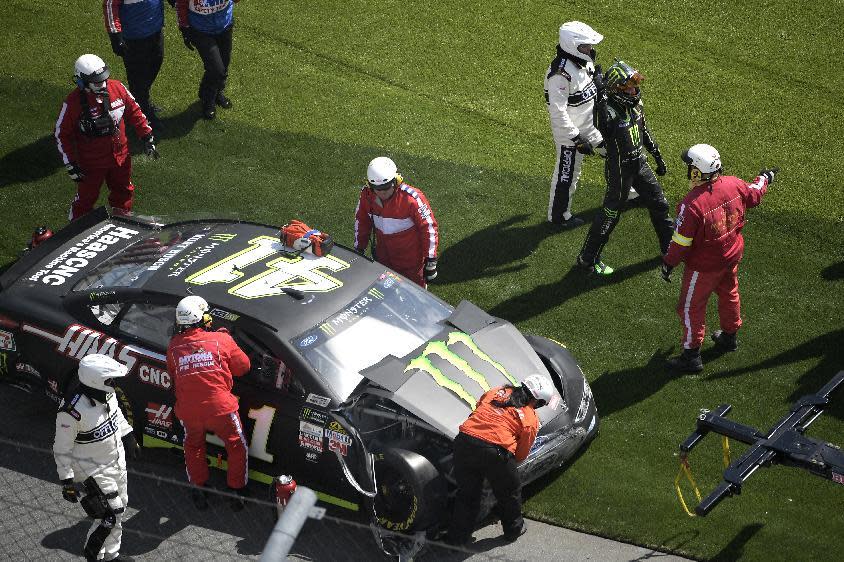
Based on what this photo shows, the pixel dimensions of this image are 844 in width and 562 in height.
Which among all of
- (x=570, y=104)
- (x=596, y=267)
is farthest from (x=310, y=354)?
(x=570, y=104)

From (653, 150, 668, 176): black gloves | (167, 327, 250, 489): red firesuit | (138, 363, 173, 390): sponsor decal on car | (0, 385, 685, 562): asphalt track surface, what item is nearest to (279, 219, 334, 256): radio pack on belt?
(167, 327, 250, 489): red firesuit

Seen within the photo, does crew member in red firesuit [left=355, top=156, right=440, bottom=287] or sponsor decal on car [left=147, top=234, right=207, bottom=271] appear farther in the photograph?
crew member in red firesuit [left=355, top=156, right=440, bottom=287]

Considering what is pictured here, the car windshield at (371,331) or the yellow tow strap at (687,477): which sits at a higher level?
the car windshield at (371,331)

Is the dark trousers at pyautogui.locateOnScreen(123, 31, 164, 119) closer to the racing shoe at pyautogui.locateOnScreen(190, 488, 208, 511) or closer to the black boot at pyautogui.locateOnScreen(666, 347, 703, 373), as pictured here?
the racing shoe at pyautogui.locateOnScreen(190, 488, 208, 511)

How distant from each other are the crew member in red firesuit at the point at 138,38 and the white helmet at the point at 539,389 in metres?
7.00

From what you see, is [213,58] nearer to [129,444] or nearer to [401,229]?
[401,229]

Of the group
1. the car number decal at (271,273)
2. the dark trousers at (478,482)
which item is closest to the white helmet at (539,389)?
the dark trousers at (478,482)

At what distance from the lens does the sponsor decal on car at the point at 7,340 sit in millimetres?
9297

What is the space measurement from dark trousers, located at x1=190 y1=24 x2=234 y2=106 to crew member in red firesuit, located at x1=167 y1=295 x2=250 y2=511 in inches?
216

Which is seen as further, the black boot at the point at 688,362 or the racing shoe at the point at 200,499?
the black boot at the point at 688,362

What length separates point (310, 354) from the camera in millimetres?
8438

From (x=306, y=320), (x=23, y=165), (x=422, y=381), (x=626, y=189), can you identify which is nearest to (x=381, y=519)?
(x=422, y=381)

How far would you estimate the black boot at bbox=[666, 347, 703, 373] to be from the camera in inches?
398

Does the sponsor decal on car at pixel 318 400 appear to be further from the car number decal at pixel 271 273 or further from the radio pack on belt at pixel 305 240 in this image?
the radio pack on belt at pixel 305 240
